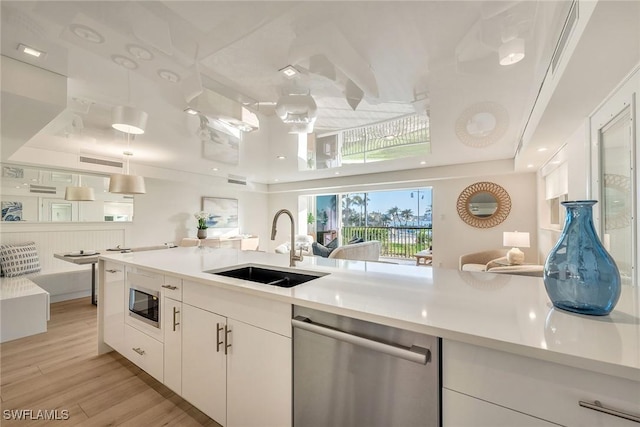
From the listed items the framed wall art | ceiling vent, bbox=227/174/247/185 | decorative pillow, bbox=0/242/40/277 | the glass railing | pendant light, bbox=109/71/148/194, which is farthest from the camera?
the glass railing

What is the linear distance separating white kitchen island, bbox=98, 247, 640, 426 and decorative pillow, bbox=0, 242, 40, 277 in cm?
393

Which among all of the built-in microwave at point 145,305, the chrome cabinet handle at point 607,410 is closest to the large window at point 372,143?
the chrome cabinet handle at point 607,410

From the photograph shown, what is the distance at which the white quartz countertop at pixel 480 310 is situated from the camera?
0.64m

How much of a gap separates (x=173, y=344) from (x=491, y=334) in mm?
1727

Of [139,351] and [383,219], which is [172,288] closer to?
[139,351]

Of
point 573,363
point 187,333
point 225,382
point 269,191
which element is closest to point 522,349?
point 573,363

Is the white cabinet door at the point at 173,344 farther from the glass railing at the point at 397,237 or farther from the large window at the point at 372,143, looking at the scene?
the glass railing at the point at 397,237

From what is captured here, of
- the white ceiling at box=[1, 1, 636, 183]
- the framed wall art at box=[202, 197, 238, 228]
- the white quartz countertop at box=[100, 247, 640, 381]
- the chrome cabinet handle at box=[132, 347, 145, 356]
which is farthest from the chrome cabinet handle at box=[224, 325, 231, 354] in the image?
the framed wall art at box=[202, 197, 238, 228]

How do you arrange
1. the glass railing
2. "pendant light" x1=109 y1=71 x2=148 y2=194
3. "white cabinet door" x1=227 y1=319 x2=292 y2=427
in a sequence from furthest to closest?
the glass railing → "pendant light" x1=109 y1=71 x2=148 y2=194 → "white cabinet door" x1=227 y1=319 x2=292 y2=427

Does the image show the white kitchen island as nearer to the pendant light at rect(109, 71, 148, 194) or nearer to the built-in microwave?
the built-in microwave

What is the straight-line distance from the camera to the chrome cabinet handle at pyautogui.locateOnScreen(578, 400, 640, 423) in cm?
58

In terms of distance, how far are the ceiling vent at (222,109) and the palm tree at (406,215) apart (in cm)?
667

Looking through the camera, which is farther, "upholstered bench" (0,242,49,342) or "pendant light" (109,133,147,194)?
"pendant light" (109,133,147,194)

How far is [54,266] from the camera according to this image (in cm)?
394
